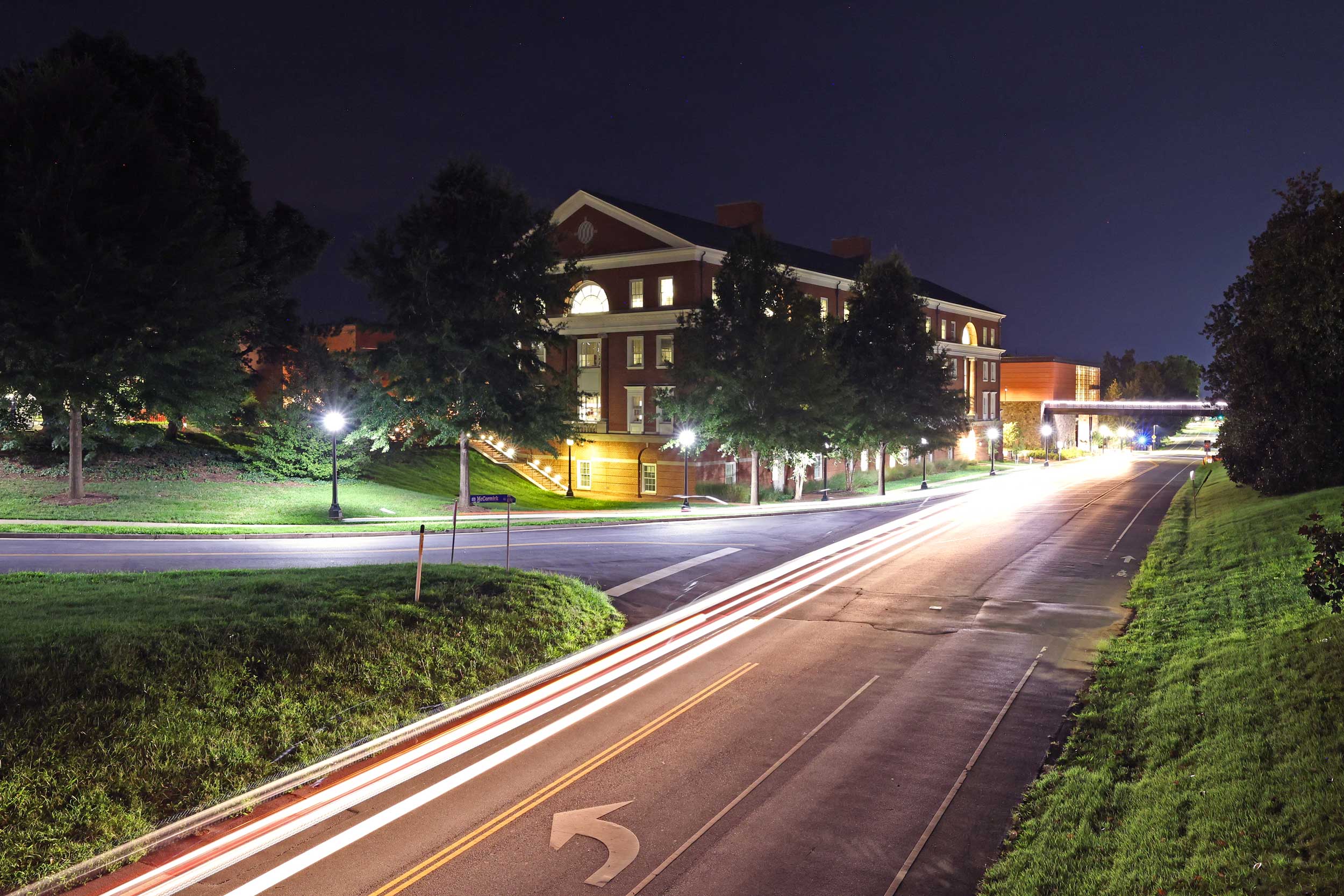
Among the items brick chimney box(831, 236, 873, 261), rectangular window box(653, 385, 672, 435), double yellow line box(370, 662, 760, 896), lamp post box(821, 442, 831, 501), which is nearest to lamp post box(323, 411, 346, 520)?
rectangular window box(653, 385, 672, 435)

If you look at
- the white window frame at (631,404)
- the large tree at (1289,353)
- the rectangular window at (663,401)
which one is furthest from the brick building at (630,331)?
the large tree at (1289,353)

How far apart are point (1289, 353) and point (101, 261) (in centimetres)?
3476

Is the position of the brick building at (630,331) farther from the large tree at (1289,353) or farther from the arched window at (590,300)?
the large tree at (1289,353)

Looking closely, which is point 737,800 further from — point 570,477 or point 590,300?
point 590,300

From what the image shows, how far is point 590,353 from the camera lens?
52.7 meters

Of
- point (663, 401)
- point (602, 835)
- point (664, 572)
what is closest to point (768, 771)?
point (602, 835)

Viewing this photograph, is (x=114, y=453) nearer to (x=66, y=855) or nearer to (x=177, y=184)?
(x=177, y=184)

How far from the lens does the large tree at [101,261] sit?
86.3 feet

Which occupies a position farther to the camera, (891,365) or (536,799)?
(891,365)

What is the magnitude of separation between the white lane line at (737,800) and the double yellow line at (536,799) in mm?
1657

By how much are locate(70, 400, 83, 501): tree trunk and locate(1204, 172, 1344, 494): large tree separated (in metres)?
34.9

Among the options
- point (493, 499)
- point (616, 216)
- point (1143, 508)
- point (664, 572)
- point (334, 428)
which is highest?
point (616, 216)

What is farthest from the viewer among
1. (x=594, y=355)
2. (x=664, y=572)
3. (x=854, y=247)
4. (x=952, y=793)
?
(x=854, y=247)

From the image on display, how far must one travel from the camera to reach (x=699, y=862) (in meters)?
7.75
